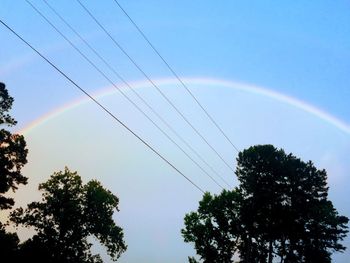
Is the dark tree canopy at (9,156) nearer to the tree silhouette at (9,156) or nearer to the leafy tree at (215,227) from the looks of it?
A: the tree silhouette at (9,156)

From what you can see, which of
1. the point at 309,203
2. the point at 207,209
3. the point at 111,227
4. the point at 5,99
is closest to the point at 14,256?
the point at 111,227

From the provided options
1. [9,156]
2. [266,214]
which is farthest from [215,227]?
[9,156]

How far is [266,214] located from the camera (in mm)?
47281

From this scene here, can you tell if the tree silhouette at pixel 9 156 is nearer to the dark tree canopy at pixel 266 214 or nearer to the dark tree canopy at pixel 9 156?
the dark tree canopy at pixel 9 156

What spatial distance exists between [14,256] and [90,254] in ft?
32.5

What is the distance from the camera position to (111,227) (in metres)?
53.0

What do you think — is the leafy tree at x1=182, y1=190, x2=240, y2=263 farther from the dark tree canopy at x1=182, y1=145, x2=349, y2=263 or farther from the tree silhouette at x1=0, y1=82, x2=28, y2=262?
the tree silhouette at x1=0, y1=82, x2=28, y2=262

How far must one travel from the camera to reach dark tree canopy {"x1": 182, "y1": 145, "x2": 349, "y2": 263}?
4688cm

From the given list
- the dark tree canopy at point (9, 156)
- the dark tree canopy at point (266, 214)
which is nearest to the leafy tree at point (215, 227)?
the dark tree canopy at point (266, 214)

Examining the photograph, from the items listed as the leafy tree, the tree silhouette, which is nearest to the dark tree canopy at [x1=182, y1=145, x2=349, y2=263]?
the leafy tree

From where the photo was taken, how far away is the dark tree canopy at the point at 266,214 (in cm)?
4688

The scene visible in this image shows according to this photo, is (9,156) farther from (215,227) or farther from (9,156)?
(215,227)

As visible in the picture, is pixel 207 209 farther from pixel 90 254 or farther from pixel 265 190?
pixel 90 254

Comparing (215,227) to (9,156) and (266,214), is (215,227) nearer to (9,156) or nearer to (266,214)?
(266,214)
